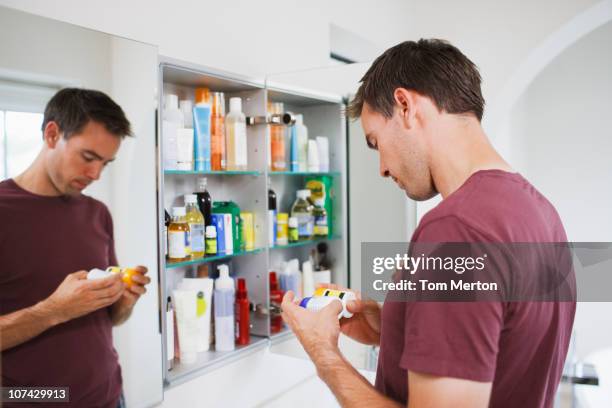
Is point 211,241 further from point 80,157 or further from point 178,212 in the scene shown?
point 80,157

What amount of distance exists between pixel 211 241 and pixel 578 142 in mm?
2176

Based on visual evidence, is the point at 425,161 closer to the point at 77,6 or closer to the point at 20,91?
the point at 20,91

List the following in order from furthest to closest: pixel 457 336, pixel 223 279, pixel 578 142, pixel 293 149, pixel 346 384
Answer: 1. pixel 578 142
2. pixel 293 149
3. pixel 223 279
4. pixel 346 384
5. pixel 457 336

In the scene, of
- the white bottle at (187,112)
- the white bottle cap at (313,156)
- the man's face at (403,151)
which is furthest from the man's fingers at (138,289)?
the white bottle cap at (313,156)

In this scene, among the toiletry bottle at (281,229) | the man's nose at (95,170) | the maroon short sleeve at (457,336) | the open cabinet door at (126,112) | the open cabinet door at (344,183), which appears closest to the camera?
the maroon short sleeve at (457,336)

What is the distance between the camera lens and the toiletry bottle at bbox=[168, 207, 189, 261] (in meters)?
1.49

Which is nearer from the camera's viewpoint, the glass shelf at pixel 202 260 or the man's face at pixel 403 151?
the man's face at pixel 403 151

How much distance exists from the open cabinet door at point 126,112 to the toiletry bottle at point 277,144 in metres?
0.57

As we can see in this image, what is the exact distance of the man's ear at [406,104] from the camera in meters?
0.89

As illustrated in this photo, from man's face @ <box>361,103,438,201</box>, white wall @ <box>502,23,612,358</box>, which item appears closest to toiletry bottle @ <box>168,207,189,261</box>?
man's face @ <box>361,103,438,201</box>

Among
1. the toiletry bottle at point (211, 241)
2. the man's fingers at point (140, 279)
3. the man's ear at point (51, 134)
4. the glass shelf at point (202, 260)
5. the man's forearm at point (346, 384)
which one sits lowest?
the man's forearm at point (346, 384)

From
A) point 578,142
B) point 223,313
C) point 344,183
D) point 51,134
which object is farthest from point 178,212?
point 578,142

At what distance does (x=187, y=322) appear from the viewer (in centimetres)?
155

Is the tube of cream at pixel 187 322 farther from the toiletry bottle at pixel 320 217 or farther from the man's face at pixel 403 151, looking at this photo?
the man's face at pixel 403 151
